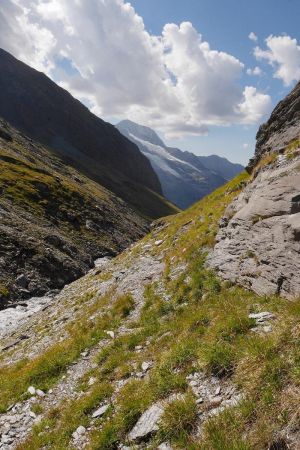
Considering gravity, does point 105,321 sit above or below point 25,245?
above

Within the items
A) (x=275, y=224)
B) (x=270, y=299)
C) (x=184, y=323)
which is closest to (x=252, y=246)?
(x=275, y=224)

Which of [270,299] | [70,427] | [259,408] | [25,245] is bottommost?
[25,245]

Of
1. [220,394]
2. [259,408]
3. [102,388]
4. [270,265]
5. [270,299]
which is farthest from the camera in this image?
[270,265]

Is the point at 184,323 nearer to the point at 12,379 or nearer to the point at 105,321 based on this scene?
the point at 105,321

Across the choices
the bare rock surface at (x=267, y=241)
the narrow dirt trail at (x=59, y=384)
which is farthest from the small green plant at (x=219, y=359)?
the narrow dirt trail at (x=59, y=384)

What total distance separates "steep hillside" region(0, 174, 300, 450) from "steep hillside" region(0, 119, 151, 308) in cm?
3052

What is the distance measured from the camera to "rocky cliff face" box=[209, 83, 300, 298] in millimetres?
14547

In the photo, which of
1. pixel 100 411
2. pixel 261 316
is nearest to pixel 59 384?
pixel 100 411

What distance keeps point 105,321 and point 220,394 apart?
33.2 ft

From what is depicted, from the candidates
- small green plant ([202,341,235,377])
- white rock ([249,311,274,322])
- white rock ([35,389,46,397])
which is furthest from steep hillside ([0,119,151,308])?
small green plant ([202,341,235,377])

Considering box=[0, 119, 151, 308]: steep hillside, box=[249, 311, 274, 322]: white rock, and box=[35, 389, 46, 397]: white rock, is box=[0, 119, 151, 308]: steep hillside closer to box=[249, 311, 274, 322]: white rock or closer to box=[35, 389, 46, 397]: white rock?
box=[35, 389, 46, 397]: white rock

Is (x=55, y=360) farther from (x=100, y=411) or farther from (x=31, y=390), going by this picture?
(x=100, y=411)

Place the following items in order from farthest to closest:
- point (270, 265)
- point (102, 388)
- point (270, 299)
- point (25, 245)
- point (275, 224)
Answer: point (25, 245) < point (275, 224) < point (270, 265) < point (270, 299) < point (102, 388)

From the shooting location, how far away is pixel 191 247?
22922 mm
